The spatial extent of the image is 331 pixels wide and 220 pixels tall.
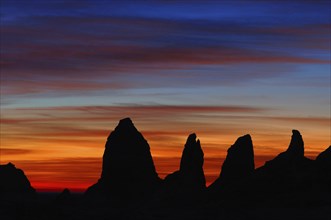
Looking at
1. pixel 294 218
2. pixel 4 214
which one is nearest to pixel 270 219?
pixel 294 218

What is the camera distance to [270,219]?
200m

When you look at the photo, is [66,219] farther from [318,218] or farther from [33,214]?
[318,218]

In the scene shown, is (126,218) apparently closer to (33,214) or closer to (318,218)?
(33,214)

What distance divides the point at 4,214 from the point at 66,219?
48.1ft

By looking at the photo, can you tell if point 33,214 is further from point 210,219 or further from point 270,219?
point 270,219

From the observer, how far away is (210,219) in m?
200

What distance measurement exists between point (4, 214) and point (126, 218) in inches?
1105

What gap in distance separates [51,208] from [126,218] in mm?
17602

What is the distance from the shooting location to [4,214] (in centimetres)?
19500

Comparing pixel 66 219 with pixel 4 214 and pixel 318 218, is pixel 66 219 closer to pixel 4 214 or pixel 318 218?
pixel 4 214

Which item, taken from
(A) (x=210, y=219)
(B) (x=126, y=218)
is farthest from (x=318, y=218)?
(B) (x=126, y=218)

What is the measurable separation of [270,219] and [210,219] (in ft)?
46.1

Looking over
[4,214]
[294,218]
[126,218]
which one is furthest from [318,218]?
[4,214]

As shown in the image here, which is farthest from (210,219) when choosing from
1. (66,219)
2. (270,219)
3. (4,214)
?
(4,214)
